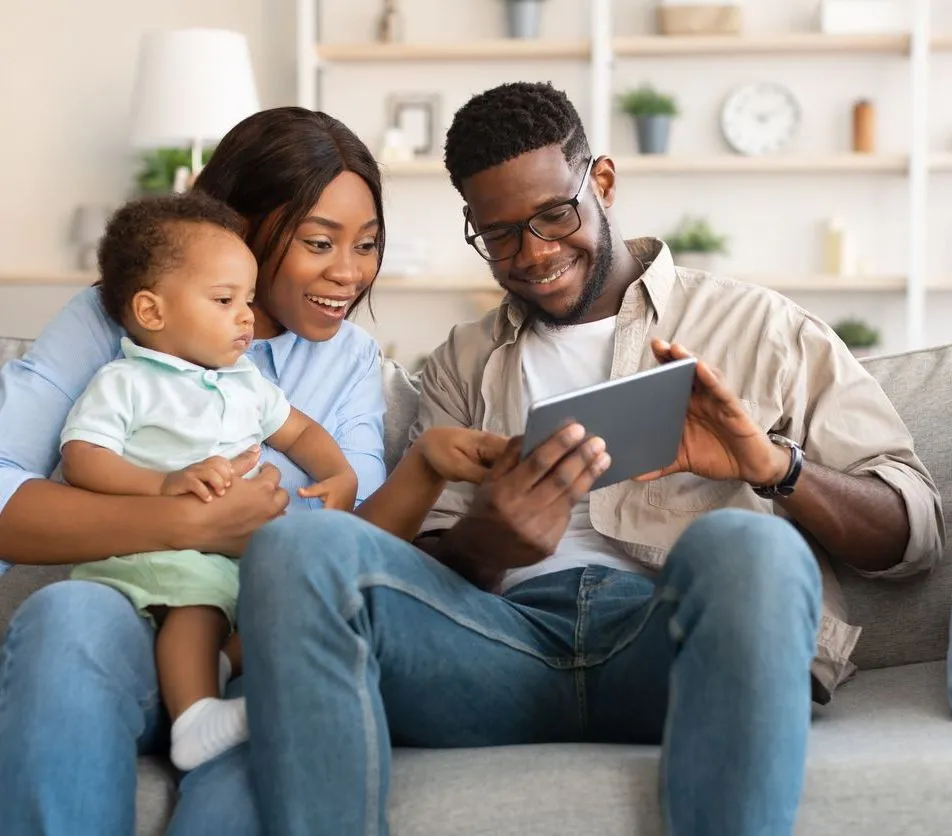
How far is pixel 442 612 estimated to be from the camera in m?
1.42

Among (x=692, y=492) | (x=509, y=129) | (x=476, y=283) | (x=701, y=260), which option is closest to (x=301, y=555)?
(x=692, y=492)

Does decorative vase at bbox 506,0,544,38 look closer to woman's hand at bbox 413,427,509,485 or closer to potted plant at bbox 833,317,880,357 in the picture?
potted plant at bbox 833,317,880,357

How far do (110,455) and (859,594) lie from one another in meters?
1.01

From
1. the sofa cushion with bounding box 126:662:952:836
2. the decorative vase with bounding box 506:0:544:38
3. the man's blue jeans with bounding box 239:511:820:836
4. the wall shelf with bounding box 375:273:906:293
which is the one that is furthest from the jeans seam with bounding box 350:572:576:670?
the decorative vase with bounding box 506:0:544:38

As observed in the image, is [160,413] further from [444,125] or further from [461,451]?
[444,125]

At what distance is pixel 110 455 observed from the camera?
166 cm

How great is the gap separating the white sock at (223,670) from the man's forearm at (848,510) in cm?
71

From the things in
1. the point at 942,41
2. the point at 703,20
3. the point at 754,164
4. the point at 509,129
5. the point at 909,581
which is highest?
the point at 703,20

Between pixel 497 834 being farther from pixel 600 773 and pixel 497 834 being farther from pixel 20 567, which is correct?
pixel 20 567

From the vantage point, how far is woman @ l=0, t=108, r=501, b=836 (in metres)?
1.32

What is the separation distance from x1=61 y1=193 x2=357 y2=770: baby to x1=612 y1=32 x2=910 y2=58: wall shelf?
352 centimetres

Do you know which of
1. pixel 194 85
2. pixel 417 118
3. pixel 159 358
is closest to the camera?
pixel 159 358

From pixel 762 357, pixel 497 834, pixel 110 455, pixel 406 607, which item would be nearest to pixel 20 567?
pixel 110 455

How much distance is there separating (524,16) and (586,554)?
3764 mm
